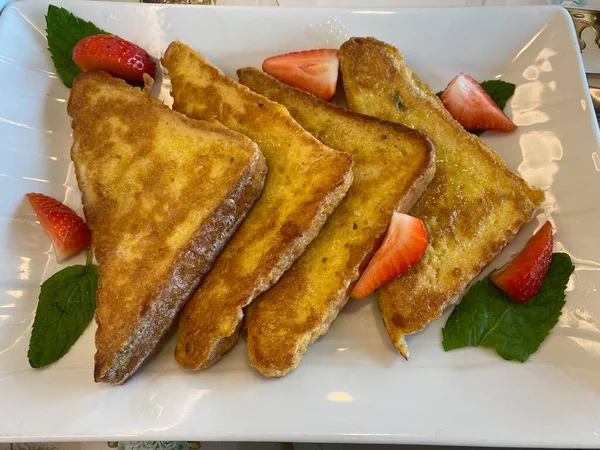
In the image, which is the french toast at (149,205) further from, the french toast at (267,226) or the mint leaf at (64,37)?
the mint leaf at (64,37)

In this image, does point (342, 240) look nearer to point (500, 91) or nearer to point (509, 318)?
point (509, 318)

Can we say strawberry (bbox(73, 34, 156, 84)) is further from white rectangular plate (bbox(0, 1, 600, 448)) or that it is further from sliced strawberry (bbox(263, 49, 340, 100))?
sliced strawberry (bbox(263, 49, 340, 100))

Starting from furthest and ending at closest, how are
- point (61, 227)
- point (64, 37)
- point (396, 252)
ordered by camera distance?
point (64, 37) < point (61, 227) < point (396, 252)

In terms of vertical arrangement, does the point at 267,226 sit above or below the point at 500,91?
below

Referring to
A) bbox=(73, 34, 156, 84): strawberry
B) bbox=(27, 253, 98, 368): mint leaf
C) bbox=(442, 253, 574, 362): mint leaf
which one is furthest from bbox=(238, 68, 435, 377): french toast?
bbox=(73, 34, 156, 84): strawberry

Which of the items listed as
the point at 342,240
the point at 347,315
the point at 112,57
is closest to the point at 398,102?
the point at 342,240

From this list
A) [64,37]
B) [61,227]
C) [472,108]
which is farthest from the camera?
[64,37]

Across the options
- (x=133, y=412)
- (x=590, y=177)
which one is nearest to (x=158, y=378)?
(x=133, y=412)
